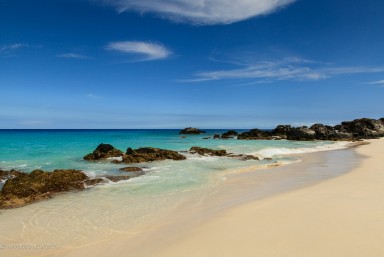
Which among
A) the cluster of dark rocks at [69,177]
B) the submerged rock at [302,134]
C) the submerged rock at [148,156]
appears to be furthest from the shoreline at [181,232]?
the submerged rock at [302,134]

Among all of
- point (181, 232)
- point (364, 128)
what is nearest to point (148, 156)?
point (181, 232)

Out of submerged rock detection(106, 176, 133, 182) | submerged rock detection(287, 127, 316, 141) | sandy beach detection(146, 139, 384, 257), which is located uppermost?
submerged rock detection(287, 127, 316, 141)

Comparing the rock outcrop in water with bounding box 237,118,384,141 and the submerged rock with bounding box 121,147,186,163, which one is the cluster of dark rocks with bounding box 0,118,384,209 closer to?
the submerged rock with bounding box 121,147,186,163

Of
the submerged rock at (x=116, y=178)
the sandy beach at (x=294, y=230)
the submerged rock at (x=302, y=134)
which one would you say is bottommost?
the submerged rock at (x=116, y=178)

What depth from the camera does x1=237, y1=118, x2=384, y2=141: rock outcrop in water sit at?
61125mm

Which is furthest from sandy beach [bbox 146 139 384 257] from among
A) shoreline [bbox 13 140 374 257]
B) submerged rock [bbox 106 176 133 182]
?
submerged rock [bbox 106 176 133 182]

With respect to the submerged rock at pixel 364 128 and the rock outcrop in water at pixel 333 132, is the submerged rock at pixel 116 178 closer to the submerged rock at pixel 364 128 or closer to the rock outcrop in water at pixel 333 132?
the rock outcrop in water at pixel 333 132

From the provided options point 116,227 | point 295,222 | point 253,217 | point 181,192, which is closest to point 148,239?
point 116,227

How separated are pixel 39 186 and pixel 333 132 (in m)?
62.9

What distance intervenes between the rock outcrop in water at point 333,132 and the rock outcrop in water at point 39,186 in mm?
53186

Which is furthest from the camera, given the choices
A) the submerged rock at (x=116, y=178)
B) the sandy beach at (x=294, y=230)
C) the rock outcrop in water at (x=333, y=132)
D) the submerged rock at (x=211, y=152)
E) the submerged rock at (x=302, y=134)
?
the rock outcrop in water at (x=333, y=132)

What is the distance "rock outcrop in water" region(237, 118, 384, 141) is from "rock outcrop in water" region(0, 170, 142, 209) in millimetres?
53186

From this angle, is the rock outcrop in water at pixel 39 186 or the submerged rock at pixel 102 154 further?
the submerged rock at pixel 102 154

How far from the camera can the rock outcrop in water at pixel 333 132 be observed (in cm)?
6112
